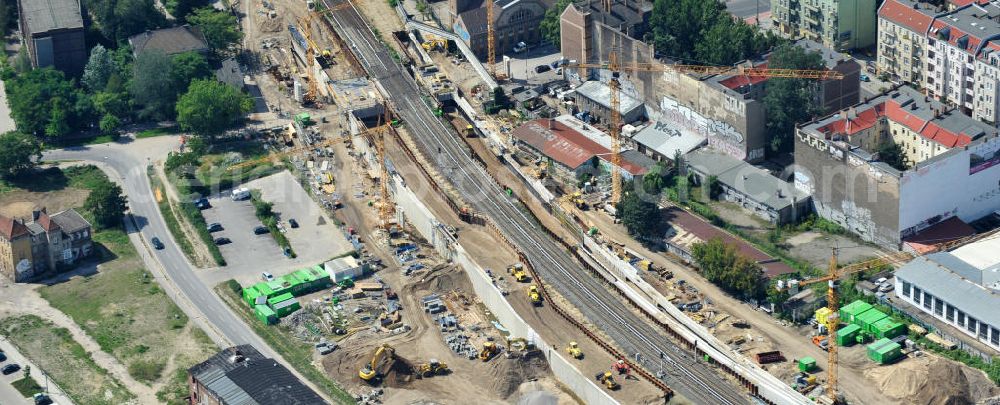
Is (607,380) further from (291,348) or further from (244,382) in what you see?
(244,382)

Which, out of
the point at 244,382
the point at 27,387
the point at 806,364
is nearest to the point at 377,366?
the point at 244,382

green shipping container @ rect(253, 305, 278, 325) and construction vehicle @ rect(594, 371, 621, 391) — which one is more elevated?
green shipping container @ rect(253, 305, 278, 325)

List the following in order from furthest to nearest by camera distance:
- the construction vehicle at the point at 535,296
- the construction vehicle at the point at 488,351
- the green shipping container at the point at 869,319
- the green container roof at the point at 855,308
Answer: the construction vehicle at the point at 535,296 < the green container roof at the point at 855,308 < the construction vehicle at the point at 488,351 < the green shipping container at the point at 869,319

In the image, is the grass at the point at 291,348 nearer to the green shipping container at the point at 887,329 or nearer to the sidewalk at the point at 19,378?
the sidewalk at the point at 19,378

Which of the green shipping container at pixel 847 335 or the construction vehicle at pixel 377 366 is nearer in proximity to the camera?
the construction vehicle at pixel 377 366

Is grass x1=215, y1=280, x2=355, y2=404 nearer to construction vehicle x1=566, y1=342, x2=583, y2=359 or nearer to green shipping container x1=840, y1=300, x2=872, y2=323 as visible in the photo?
construction vehicle x1=566, y1=342, x2=583, y2=359

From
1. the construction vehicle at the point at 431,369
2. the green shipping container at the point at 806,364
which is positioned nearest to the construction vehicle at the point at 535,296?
the construction vehicle at the point at 431,369

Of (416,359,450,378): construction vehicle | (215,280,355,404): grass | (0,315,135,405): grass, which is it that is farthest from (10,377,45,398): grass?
(416,359,450,378): construction vehicle
